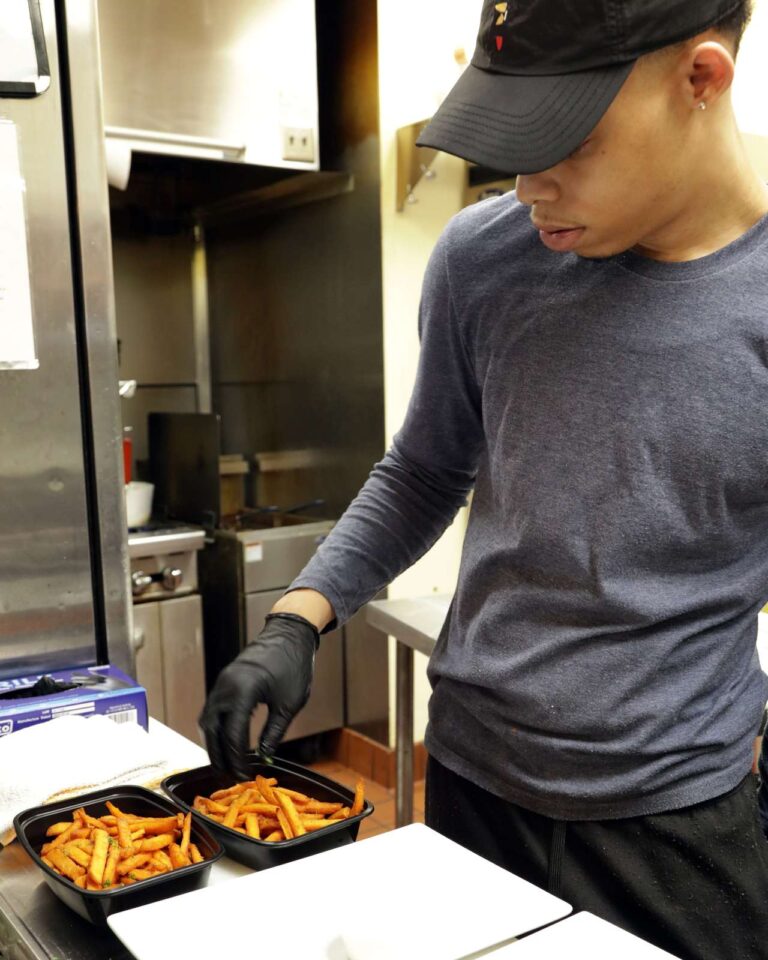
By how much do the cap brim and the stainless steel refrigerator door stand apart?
29.9 inches

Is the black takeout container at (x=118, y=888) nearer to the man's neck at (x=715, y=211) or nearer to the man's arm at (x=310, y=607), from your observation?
the man's arm at (x=310, y=607)

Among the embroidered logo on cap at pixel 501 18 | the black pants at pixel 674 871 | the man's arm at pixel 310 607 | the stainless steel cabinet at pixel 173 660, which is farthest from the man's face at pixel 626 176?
the stainless steel cabinet at pixel 173 660

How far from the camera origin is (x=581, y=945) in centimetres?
74

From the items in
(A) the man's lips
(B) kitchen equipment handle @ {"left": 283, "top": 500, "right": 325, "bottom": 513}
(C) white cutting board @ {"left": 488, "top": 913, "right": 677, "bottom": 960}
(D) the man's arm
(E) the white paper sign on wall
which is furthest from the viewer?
(B) kitchen equipment handle @ {"left": 283, "top": 500, "right": 325, "bottom": 513}

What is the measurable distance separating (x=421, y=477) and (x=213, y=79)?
2.01 m

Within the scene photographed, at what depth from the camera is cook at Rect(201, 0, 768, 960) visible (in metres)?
0.88

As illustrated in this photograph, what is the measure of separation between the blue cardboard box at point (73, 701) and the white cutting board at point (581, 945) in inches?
26.8

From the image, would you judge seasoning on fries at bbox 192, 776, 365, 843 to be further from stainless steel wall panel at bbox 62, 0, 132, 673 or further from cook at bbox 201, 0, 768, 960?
stainless steel wall panel at bbox 62, 0, 132, 673

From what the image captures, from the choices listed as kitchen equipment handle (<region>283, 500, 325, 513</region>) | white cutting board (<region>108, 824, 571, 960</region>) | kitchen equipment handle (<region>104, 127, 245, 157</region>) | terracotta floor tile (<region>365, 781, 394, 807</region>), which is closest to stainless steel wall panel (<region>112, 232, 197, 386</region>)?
kitchen equipment handle (<region>283, 500, 325, 513</region>)

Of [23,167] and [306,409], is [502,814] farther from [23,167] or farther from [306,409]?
[306,409]

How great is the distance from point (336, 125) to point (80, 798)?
101 inches

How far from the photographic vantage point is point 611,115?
855 mm

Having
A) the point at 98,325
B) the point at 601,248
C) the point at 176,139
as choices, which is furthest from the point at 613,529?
the point at 176,139

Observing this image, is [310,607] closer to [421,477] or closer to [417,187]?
[421,477]
